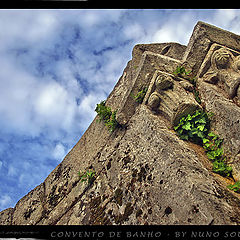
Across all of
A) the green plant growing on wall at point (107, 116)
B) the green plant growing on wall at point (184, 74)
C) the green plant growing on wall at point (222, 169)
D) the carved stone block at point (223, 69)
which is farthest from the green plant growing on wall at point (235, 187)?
the green plant growing on wall at point (107, 116)

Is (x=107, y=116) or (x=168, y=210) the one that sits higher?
(x=107, y=116)

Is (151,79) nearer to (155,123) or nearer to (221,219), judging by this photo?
(155,123)

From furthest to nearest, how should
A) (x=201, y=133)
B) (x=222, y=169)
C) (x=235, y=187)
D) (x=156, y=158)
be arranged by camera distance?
(x=201, y=133)
(x=156, y=158)
(x=222, y=169)
(x=235, y=187)

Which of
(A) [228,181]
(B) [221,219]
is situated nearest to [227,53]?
(A) [228,181]

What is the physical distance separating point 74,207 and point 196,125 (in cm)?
478

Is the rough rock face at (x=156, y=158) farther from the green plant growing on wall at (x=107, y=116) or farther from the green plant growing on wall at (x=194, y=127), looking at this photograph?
the green plant growing on wall at (x=107, y=116)

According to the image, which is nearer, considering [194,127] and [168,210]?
[168,210]

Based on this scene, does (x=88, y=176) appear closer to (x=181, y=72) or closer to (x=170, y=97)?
(x=170, y=97)

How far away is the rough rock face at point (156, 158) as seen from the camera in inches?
166

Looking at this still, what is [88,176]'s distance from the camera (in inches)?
292

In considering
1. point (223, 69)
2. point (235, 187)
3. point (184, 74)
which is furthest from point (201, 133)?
point (184, 74)

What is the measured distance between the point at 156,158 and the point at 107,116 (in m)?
3.72

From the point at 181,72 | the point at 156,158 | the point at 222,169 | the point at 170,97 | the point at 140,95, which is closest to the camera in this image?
the point at 222,169

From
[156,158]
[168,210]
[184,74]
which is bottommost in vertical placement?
[168,210]
